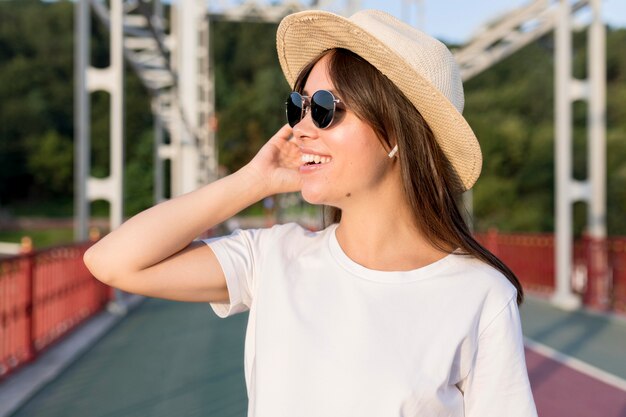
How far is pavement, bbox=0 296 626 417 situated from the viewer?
17.1 ft

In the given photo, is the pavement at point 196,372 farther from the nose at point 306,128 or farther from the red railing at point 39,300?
the nose at point 306,128

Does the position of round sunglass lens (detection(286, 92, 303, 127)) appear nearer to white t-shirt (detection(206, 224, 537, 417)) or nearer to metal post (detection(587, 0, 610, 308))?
white t-shirt (detection(206, 224, 537, 417))

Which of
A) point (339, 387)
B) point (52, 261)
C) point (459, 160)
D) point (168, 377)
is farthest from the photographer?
→ point (52, 261)

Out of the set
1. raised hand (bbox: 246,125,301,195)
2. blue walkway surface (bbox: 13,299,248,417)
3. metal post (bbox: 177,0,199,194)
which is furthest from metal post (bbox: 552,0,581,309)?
raised hand (bbox: 246,125,301,195)

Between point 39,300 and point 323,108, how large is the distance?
596 centimetres

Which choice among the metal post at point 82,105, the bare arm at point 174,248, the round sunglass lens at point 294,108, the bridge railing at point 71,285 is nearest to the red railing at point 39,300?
the bridge railing at point 71,285

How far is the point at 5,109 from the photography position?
65312mm

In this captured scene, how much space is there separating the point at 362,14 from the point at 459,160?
38cm

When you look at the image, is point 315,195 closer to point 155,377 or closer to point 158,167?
point 155,377

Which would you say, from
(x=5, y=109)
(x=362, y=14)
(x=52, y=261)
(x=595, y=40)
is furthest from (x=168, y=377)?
(x=5, y=109)

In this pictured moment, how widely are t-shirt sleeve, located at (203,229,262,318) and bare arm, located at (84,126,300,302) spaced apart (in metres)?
0.02

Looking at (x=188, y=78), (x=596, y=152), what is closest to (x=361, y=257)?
(x=596, y=152)

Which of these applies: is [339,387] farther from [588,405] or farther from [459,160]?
[588,405]

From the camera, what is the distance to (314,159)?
170 cm
